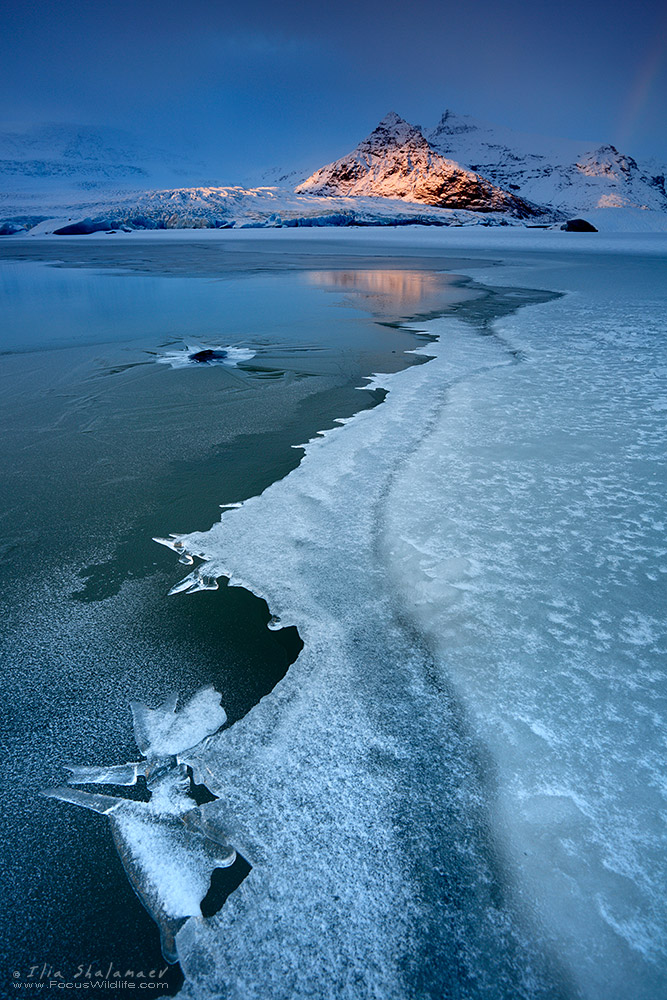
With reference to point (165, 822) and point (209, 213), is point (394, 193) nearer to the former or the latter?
point (209, 213)

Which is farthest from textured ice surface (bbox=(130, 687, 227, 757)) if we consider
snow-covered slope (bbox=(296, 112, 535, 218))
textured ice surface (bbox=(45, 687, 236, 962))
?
snow-covered slope (bbox=(296, 112, 535, 218))

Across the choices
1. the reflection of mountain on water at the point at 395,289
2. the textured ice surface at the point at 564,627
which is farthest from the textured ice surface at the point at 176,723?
the reflection of mountain on water at the point at 395,289

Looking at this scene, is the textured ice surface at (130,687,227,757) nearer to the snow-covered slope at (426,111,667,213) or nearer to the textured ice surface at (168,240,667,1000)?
the textured ice surface at (168,240,667,1000)

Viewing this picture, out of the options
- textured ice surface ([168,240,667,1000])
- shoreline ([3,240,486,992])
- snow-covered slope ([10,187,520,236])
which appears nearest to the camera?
textured ice surface ([168,240,667,1000])

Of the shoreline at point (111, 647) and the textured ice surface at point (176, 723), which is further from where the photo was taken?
the textured ice surface at point (176, 723)

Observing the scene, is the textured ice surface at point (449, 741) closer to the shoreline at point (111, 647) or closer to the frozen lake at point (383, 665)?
the frozen lake at point (383, 665)

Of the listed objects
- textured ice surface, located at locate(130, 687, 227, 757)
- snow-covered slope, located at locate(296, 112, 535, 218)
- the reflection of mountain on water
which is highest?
snow-covered slope, located at locate(296, 112, 535, 218)
